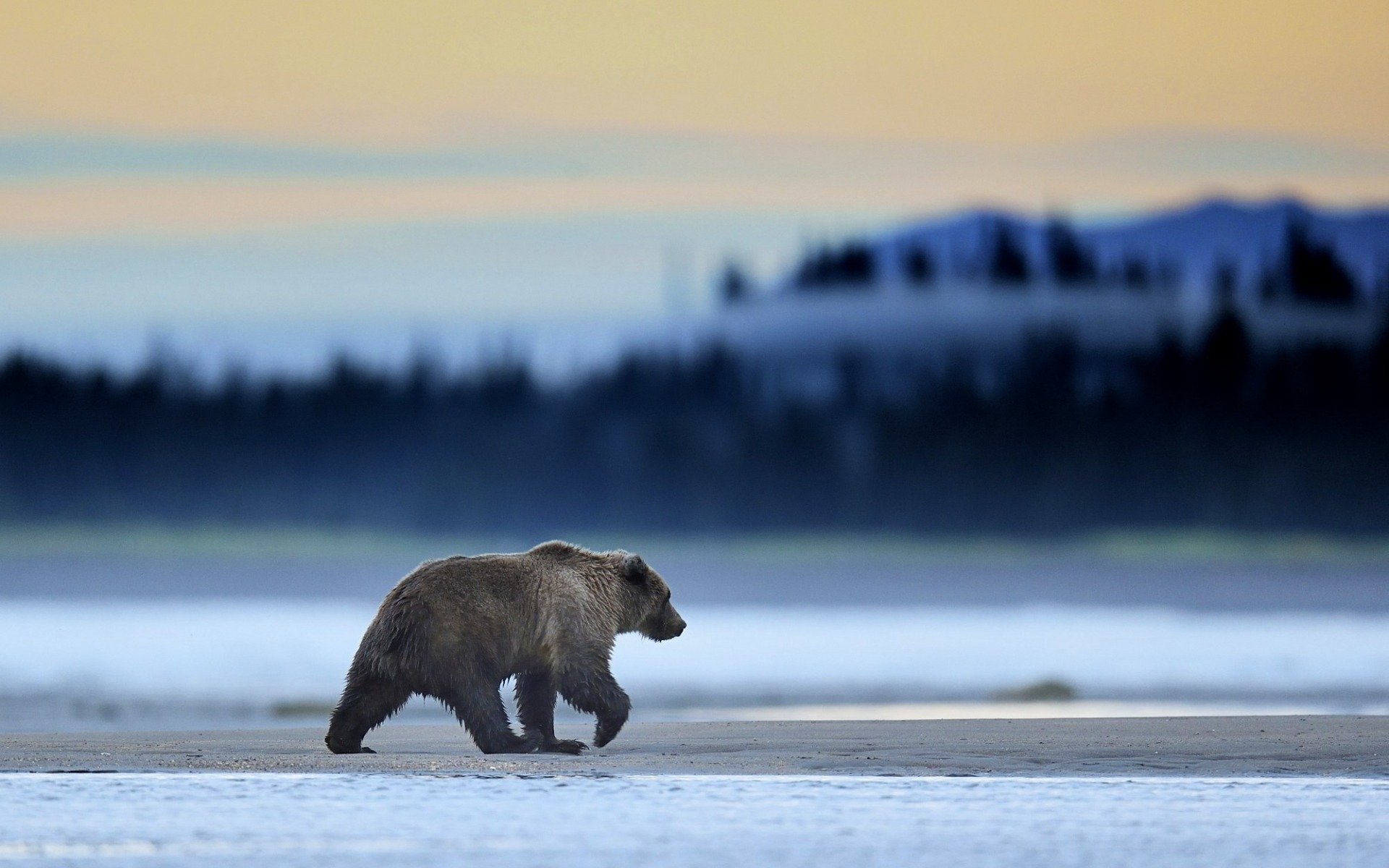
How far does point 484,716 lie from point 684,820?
2.80 m

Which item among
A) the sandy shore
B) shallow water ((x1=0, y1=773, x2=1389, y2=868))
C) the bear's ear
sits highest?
the bear's ear

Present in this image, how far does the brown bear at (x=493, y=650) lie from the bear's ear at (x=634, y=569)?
14.4 inches

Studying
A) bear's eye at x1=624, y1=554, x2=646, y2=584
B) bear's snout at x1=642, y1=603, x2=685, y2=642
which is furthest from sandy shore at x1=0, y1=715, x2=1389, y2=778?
bear's eye at x1=624, y1=554, x2=646, y2=584

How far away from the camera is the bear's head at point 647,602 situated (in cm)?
1395

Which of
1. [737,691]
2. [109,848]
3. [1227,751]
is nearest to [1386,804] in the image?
[1227,751]

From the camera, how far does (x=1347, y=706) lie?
712 inches

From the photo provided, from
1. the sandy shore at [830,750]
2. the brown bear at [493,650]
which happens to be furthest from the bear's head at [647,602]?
the sandy shore at [830,750]

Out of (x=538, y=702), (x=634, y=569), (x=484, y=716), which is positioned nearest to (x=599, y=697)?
(x=538, y=702)

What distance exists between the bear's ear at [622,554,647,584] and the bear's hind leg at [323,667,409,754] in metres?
1.77

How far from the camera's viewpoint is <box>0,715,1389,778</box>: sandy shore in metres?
12.1

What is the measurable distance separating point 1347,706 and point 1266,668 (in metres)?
7.13

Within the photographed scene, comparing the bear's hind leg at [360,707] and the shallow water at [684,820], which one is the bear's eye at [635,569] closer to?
the bear's hind leg at [360,707]

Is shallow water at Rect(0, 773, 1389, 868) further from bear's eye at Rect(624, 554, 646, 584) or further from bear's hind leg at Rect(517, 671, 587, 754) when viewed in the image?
bear's eye at Rect(624, 554, 646, 584)

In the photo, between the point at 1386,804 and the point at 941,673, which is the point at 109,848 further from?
the point at 941,673
